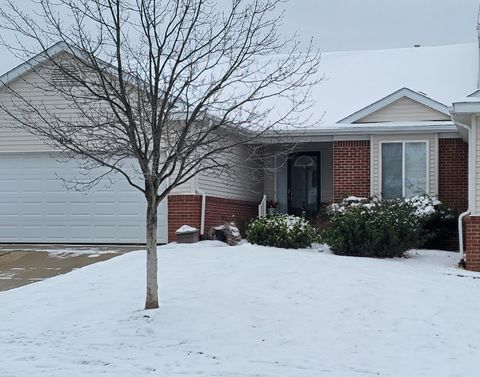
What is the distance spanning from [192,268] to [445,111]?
8074mm

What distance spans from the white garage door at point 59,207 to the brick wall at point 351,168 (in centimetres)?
451

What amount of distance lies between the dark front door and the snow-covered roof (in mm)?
1880

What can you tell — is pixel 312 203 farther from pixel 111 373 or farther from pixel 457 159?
pixel 111 373

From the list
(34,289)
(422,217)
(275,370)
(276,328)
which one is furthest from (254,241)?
(275,370)

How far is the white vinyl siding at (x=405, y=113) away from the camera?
16.5 m

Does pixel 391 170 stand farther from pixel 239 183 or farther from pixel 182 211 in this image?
Answer: pixel 182 211

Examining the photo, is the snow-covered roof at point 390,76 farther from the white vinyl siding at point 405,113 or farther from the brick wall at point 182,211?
the brick wall at point 182,211

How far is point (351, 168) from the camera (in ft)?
55.7

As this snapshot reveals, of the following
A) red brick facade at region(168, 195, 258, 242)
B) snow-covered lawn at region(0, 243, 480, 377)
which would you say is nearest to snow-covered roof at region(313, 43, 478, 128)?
red brick facade at region(168, 195, 258, 242)

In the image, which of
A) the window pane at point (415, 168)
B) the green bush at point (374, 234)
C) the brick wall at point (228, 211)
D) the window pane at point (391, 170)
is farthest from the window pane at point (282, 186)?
the green bush at point (374, 234)

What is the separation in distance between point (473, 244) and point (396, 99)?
516cm

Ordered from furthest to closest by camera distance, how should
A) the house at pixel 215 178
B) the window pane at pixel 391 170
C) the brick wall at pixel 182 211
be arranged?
the window pane at pixel 391 170 < the house at pixel 215 178 < the brick wall at pixel 182 211

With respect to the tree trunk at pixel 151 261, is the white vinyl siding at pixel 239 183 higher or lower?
higher

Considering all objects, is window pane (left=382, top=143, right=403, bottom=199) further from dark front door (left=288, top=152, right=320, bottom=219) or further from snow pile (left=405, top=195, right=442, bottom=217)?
dark front door (left=288, top=152, right=320, bottom=219)
